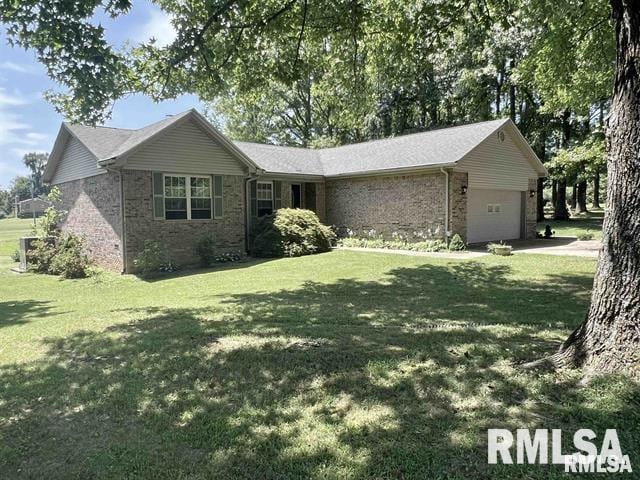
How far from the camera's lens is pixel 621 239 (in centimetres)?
356

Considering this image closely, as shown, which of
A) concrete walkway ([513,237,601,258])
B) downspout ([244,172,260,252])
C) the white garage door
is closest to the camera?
concrete walkway ([513,237,601,258])

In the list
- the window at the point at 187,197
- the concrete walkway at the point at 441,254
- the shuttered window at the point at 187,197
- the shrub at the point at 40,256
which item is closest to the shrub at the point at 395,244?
the concrete walkway at the point at 441,254

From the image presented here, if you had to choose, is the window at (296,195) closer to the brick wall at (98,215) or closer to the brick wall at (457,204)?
the brick wall at (457,204)

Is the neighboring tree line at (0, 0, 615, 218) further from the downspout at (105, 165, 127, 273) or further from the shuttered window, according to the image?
A: the downspout at (105, 165, 127, 273)

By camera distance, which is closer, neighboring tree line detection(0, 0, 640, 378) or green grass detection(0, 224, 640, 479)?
green grass detection(0, 224, 640, 479)

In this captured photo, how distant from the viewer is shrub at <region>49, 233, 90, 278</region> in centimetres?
1394

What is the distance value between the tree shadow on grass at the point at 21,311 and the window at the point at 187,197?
16.6ft

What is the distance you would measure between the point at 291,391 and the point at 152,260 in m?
11.0

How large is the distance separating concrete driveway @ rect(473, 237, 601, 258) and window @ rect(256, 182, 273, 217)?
28.4 ft

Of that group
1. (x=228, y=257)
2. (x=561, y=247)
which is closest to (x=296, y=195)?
(x=228, y=257)

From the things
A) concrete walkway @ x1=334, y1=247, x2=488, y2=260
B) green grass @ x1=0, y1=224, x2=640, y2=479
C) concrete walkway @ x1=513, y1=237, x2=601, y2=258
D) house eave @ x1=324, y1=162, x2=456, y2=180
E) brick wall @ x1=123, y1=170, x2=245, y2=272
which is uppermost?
house eave @ x1=324, y1=162, x2=456, y2=180

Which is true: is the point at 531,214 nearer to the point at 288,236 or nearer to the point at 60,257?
the point at 288,236

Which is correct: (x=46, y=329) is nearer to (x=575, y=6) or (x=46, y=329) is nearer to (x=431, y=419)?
(x=431, y=419)

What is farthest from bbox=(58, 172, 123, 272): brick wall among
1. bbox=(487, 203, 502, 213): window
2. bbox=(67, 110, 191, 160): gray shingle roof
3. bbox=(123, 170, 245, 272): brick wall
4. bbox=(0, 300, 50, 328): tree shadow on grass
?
bbox=(487, 203, 502, 213): window
